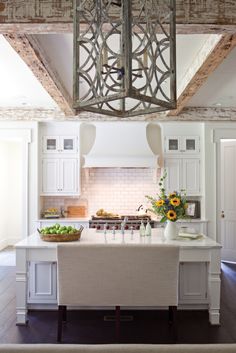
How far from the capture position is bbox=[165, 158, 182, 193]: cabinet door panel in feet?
21.9

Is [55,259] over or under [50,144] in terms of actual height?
under

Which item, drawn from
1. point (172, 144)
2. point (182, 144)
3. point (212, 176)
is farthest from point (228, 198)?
point (172, 144)

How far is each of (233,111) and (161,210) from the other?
3.34m

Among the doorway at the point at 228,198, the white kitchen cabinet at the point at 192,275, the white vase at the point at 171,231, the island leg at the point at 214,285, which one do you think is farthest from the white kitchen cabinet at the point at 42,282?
the doorway at the point at 228,198

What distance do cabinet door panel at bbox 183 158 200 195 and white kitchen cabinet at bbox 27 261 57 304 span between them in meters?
3.37

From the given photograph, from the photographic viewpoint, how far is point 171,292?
3340 millimetres

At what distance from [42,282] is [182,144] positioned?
375cm

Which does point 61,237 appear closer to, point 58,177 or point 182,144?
point 58,177

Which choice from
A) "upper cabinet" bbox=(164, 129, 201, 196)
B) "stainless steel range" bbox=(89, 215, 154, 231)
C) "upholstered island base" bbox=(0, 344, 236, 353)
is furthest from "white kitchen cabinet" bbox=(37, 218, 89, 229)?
"upholstered island base" bbox=(0, 344, 236, 353)

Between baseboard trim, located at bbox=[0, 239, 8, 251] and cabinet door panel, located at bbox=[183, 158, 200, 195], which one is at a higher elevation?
cabinet door panel, located at bbox=[183, 158, 200, 195]

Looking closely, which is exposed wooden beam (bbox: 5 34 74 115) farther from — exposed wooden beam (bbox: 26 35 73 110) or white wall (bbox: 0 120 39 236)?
white wall (bbox: 0 120 39 236)

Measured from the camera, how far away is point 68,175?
22.0 feet

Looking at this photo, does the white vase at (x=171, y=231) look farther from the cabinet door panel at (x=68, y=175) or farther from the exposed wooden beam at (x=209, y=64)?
the cabinet door panel at (x=68, y=175)

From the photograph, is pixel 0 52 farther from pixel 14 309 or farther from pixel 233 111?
pixel 233 111
